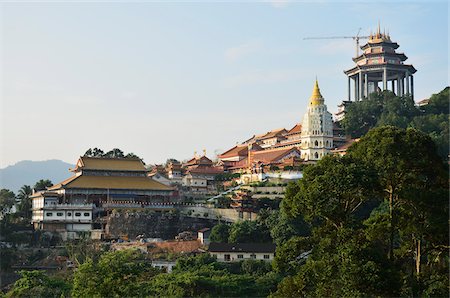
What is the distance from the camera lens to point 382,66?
207 ft

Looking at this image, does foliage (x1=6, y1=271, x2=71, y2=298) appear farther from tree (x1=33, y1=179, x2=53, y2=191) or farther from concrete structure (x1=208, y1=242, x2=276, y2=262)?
tree (x1=33, y1=179, x2=53, y2=191)

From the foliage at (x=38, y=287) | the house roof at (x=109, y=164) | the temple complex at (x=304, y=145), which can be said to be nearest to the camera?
the foliage at (x=38, y=287)

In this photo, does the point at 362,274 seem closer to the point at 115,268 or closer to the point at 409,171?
the point at 409,171

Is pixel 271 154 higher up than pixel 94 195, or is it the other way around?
pixel 271 154

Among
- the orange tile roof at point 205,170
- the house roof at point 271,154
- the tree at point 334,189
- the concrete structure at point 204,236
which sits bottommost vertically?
the concrete structure at point 204,236

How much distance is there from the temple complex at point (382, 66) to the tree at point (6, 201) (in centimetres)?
3049

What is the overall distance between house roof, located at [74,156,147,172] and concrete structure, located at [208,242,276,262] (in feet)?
45.4

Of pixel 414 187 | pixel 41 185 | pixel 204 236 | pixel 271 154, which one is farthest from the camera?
pixel 271 154

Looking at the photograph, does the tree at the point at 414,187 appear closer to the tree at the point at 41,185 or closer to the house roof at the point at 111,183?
the house roof at the point at 111,183

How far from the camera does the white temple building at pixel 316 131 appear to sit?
51.6m

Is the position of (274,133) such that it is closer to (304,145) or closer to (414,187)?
(304,145)

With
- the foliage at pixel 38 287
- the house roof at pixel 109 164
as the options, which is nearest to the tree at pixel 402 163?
the foliage at pixel 38 287

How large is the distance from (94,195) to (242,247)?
511 inches

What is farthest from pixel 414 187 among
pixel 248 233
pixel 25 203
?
pixel 25 203
